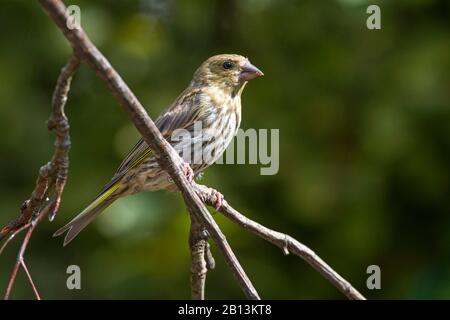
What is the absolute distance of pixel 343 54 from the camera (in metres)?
5.75

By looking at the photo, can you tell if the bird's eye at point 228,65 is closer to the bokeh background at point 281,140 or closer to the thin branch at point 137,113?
the bokeh background at point 281,140

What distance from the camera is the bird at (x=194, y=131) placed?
13.4 feet

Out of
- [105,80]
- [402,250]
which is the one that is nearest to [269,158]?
[402,250]

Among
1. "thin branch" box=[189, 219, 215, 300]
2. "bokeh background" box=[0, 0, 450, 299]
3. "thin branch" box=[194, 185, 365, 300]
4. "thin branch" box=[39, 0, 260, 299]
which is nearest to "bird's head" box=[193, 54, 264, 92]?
"bokeh background" box=[0, 0, 450, 299]

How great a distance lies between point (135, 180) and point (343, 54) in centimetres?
231

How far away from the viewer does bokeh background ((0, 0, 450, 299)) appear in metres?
5.32

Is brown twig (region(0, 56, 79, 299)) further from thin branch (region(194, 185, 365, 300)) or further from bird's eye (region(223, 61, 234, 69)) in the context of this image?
bird's eye (region(223, 61, 234, 69))

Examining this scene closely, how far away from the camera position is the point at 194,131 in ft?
14.0

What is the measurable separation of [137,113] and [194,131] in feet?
7.11

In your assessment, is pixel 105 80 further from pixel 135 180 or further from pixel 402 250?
pixel 402 250

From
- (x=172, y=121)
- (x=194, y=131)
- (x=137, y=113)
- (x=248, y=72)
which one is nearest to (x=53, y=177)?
(x=137, y=113)

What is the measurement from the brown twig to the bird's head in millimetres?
2478

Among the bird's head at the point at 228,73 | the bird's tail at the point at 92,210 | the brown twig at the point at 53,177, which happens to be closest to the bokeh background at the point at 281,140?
the bird's head at the point at 228,73
